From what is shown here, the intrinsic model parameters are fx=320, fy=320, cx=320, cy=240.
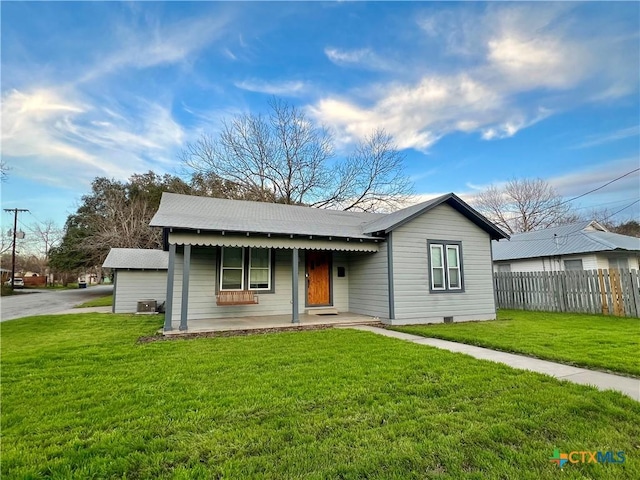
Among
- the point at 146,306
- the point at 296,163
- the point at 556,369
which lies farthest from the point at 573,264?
the point at 146,306

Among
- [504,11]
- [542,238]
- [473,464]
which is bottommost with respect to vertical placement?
[473,464]

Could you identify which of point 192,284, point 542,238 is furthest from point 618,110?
point 192,284

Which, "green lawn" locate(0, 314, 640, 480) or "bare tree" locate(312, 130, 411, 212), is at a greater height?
"bare tree" locate(312, 130, 411, 212)

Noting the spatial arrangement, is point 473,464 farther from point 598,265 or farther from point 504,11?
point 598,265

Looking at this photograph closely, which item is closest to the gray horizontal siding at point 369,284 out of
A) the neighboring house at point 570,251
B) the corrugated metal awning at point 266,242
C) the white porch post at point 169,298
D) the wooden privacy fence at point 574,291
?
the corrugated metal awning at point 266,242

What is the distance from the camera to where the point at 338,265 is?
1195 centimetres

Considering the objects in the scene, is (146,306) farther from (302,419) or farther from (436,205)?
(302,419)

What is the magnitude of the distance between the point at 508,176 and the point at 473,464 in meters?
34.1

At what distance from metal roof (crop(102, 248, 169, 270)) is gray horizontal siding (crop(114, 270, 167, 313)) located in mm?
279

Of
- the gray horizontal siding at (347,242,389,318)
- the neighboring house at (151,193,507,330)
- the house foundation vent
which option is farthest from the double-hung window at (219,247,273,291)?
the house foundation vent

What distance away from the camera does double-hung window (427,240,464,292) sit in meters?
10.5

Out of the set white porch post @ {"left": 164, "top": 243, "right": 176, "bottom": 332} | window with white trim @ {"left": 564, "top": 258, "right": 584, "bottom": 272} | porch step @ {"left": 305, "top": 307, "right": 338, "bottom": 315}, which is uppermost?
window with white trim @ {"left": 564, "top": 258, "right": 584, "bottom": 272}

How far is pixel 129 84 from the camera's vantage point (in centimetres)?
1171

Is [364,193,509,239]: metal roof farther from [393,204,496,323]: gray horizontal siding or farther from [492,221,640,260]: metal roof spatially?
[492,221,640,260]: metal roof
